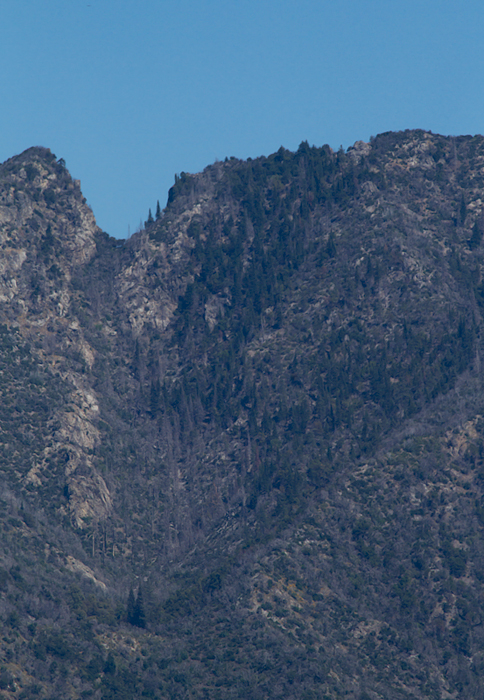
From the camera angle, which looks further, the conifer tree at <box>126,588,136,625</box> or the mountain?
the conifer tree at <box>126,588,136,625</box>

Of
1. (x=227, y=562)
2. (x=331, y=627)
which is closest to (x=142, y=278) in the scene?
(x=227, y=562)

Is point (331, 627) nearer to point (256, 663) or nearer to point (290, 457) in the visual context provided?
point (256, 663)

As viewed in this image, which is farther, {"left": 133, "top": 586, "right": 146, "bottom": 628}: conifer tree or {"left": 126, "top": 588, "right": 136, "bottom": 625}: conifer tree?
{"left": 126, "top": 588, "right": 136, "bottom": 625}: conifer tree

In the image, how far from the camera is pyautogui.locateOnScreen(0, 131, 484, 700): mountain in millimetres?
136750

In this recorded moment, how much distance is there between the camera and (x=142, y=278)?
650 ft

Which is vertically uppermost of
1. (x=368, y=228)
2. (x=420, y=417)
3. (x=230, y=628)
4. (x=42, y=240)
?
(x=42, y=240)

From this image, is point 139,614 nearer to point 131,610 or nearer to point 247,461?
point 131,610

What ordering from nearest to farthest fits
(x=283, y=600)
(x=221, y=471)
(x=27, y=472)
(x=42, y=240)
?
(x=283, y=600) → (x=27, y=472) → (x=221, y=471) → (x=42, y=240)

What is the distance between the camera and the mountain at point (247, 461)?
449ft

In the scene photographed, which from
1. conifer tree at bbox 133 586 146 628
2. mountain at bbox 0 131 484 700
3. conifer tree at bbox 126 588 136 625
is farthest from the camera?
conifer tree at bbox 126 588 136 625

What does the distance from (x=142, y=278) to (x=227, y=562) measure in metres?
64.3

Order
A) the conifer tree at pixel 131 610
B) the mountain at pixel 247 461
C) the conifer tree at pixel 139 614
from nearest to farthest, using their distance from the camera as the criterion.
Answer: the mountain at pixel 247 461
the conifer tree at pixel 139 614
the conifer tree at pixel 131 610

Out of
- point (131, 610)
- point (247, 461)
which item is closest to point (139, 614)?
point (131, 610)

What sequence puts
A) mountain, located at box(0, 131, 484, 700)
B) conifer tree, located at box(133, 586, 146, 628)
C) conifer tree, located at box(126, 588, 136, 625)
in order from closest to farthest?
1. mountain, located at box(0, 131, 484, 700)
2. conifer tree, located at box(133, 586, 146, 628)
3. conifer tree, located at box(126, 588, 136, 625)
